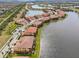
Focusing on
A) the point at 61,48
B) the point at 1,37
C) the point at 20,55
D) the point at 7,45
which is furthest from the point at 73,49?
the point at 1,37

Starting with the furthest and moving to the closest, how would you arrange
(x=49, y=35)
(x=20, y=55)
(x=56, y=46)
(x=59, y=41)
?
(x=49, y=35) → (x=59, y=41) → (x=56, y=46) → (x=20, y=55)

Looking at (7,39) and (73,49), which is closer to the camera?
(73,49)

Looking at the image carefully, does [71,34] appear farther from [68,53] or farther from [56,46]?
[68,53]

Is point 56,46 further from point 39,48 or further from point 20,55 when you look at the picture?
point 20,55

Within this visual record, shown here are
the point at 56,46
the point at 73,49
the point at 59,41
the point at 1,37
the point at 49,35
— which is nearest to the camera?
the point at 73,49

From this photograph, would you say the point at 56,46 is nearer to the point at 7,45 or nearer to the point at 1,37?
the point at 7,45

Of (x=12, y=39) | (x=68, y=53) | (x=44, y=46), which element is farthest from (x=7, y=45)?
(x=68, y=53)

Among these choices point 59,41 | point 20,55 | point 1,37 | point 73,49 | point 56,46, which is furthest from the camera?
point 1,37

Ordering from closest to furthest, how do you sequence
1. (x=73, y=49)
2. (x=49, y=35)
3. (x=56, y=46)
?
(x=73, y=49) → (x=56, y=46) → (x=49, y=35)

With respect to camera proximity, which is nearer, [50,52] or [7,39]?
[50,52]
